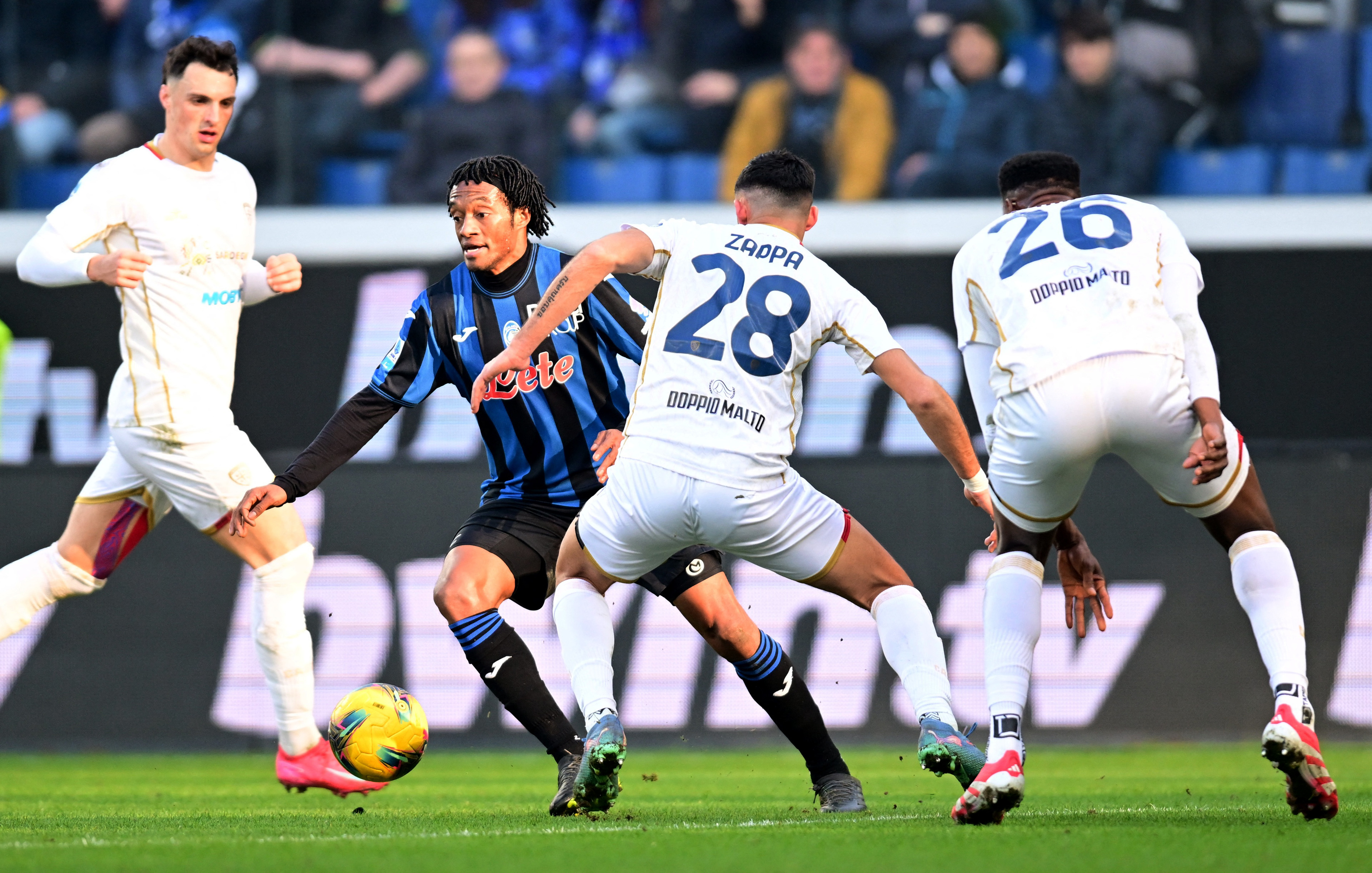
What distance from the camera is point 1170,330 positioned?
4621 millimetres

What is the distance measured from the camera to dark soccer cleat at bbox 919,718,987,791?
461 centimetres

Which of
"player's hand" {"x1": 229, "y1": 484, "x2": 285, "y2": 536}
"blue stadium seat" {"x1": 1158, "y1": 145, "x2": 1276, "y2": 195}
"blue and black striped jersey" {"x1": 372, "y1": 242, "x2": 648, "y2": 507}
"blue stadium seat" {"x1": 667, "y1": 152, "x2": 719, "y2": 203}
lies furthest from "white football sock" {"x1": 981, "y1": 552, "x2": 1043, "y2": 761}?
"blue stadium seat" {"x1": 667, "y1": 152, "x2": 719, "y2": 203}

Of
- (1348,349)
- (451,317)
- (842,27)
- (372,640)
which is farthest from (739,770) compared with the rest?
(842,27)

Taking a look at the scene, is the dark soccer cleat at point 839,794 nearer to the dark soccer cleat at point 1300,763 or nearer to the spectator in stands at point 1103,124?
the dark soccer cleat at point 1300,763

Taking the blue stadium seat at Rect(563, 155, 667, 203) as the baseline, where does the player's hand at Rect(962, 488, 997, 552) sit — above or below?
below

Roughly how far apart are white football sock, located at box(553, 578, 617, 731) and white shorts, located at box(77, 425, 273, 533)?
1.71 m

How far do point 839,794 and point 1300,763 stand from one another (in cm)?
158

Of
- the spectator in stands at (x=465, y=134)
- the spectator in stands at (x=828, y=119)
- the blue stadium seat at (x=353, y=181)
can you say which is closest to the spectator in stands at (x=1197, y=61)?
the spectator in stands at (x=828, y=119)

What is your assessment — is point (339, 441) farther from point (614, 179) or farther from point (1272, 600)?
point (614, 179)

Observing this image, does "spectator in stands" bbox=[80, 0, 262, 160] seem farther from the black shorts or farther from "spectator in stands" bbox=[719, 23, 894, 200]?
the black shorts

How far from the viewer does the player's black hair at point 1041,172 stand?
16.7ft

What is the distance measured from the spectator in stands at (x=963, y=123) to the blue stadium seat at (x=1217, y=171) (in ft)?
3.49

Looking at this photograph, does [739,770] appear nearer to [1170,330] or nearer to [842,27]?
[1170,330]

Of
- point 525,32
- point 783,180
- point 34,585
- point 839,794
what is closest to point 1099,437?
point 783,180
